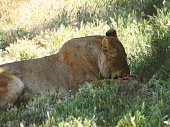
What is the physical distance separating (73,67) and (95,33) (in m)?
2.53

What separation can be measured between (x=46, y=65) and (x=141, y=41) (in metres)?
2.36

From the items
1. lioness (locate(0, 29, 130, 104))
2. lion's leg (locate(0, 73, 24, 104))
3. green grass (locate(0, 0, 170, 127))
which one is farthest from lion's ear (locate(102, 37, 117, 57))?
lion's leg (locate(0, 73, 24, 104))

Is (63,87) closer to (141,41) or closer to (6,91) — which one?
(6,91)

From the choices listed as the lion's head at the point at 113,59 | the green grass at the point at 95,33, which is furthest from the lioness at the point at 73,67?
the green grass at the point at 95,33

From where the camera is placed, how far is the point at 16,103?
5234 mm

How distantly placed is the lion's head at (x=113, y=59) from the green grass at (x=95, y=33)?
0.34m

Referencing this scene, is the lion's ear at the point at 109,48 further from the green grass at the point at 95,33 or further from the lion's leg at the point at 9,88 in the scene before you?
the lion's leg at the point at 9,88

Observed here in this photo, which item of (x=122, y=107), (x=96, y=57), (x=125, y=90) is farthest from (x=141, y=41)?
(x=122, y=107)

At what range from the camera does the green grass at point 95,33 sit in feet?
12.8

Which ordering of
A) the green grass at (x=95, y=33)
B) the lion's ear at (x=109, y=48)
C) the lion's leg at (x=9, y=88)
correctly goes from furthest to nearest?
the lion's ear at (x=109, y=48), the lion's leg at (x=9, y=88), the green grass at (x=95, y=33)

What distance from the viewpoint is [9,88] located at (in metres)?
5.12

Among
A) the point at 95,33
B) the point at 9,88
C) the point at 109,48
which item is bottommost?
the point at 9,88

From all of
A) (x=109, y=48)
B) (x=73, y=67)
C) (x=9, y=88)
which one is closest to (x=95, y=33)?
(x=73, y=67)

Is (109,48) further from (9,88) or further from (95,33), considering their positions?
(95,33)
